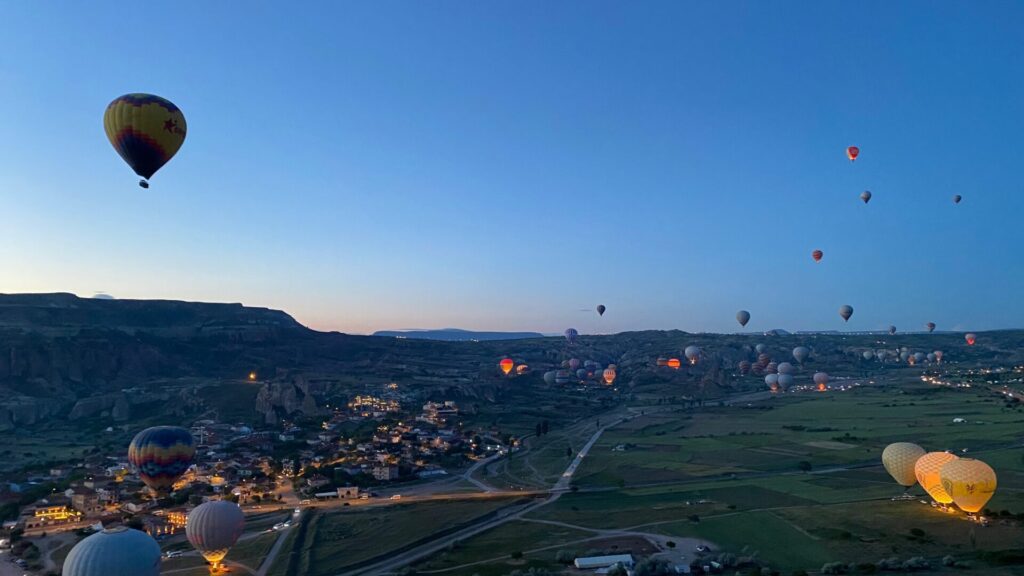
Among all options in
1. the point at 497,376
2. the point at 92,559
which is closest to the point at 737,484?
the point at 92,559

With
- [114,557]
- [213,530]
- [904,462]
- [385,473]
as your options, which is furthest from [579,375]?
[114,557]

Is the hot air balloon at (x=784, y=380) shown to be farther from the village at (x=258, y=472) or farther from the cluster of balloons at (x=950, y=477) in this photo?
the cluster of balloons at (x=950, y=477)

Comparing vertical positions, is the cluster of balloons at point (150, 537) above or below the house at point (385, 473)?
above

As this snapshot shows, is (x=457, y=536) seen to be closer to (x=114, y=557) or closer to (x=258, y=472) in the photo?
(x=114, y=557)

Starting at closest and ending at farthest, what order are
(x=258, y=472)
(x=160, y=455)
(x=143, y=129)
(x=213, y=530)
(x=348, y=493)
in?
1. (x=213, y=530)
2. (x=143, y=129)
3. (x=160, y=455)
4. (x=348, y=493)
5. (x=258, y=472)

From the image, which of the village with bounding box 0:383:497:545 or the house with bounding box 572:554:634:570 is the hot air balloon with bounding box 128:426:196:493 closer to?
the village with bounding box 0:383:497:545

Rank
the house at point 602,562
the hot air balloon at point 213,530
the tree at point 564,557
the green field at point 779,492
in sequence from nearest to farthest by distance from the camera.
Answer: the house at point 602,562 → the tree at point 564,557 → the hot air balloon at point 213,530 → the green field at point 779,492

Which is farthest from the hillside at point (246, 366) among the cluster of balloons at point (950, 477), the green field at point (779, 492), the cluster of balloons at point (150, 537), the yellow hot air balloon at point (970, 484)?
the yellow hot air balloon at point (970, 484)
